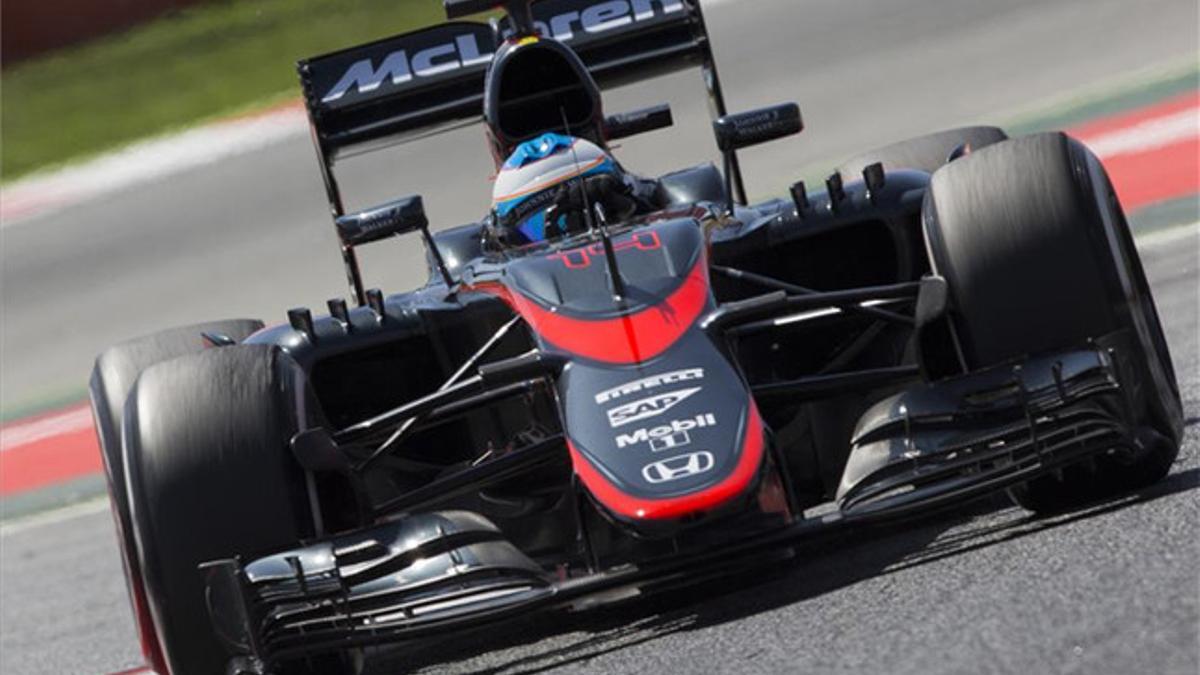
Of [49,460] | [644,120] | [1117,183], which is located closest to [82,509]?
[49,460]

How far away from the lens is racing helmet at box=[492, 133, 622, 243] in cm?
717

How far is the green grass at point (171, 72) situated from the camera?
16297 millimetres

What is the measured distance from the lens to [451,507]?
6.35 metres

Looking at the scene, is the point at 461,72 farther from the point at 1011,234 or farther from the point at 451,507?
the point at 1011,234

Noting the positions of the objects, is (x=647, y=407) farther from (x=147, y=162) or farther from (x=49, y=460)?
(x=147, y=162)

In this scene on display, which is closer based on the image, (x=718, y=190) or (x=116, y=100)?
(x=718, y=190)

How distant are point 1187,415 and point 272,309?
779 centimetres

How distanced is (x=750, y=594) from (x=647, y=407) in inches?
23.7

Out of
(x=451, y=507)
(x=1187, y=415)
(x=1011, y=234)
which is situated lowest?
(x=1187, y=415)

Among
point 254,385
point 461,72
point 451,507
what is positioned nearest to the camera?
point 254,385

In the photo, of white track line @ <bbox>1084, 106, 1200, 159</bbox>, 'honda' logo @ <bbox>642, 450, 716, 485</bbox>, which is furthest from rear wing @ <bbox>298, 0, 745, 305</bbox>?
white track line @ <bbox>1084, 106, 1200, 159</bbox>

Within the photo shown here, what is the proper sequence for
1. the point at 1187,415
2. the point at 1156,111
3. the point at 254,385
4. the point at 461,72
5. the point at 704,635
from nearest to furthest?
the point at 704,635
the point at 254,385
the point at 1187,415
the point at 461,72
the point at 1156,111

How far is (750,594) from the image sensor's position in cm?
577

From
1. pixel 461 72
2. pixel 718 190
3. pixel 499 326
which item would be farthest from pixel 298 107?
pixel 499 326
